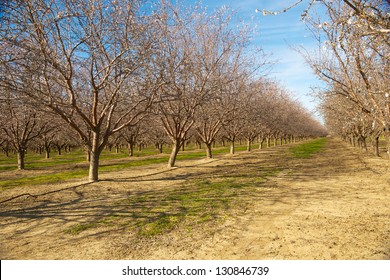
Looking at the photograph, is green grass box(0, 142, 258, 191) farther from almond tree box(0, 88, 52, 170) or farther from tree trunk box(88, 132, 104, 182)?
tree trunk box(88, 132, 104, 182)

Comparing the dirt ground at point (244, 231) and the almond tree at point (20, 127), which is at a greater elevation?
the almond tree at point (20, 127)

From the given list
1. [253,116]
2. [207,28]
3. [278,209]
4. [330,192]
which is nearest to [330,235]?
[278,209]

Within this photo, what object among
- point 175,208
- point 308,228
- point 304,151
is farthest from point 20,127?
point 304,151

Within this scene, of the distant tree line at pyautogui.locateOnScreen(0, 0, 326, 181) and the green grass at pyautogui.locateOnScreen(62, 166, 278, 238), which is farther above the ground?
the distant tree line at pyautogui.locateOnScreen(0, 0, 326, 181)

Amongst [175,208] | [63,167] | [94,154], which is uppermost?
[94,154]

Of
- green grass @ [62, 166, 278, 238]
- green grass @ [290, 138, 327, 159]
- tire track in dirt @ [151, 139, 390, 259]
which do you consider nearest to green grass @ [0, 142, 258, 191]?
green grass @ [62, 166, 278, 238]

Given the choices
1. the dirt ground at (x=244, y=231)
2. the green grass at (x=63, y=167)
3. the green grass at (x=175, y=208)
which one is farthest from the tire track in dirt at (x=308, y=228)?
the green grass at (x=63, y=167)

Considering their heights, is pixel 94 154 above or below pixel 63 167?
above

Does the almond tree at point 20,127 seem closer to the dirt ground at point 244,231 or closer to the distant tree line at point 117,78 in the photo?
the distant tree line at point 117,78

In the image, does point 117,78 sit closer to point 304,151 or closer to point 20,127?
point 20,127

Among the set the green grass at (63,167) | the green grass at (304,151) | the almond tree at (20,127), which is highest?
the almond tree at (20,127)

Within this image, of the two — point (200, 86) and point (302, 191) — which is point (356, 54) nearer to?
point (302, 191)

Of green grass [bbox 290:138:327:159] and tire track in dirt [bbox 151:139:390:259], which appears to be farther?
green grass [bbox 290:138:327:159]

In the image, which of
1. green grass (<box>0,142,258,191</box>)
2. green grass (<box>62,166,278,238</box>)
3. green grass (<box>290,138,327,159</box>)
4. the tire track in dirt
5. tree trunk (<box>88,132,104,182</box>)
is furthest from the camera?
green grass (<box>290,138,327,159</box>)
